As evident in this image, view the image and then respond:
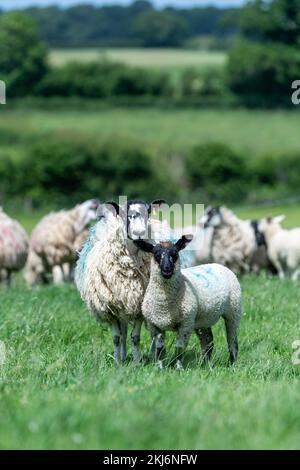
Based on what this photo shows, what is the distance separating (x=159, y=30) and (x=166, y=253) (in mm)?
115646

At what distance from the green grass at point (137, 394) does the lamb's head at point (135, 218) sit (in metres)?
1.07

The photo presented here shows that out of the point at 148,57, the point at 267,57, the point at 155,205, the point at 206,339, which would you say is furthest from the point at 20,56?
the point at 206,339

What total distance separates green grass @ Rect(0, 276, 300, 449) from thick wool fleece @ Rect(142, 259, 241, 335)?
45cm

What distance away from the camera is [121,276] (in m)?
8.33

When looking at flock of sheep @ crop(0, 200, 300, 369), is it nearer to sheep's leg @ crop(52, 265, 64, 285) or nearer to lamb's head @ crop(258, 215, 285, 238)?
sheep's leg @ crop(52, 265, 64, 285)

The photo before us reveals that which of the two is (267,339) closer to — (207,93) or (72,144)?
(72,144)

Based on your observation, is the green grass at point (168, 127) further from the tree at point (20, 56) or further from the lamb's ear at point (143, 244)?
the lamb's ear at point (143, 244)

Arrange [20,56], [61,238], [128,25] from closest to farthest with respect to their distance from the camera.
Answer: [61,238] < [20,56] < [128,25]

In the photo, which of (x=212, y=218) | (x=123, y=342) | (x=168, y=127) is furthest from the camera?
A: (x=168, y=127)

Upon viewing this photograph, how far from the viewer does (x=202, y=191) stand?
163 ft

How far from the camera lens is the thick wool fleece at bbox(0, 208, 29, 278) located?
16.3 metres

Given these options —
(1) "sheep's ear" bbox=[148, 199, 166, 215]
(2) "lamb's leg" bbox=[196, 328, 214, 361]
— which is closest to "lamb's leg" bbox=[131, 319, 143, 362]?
(2) "lamb's leg" bbox=[196, 328, 214, 361]

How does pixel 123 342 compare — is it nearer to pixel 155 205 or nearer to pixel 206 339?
pixel 206 339

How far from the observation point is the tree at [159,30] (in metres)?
118
